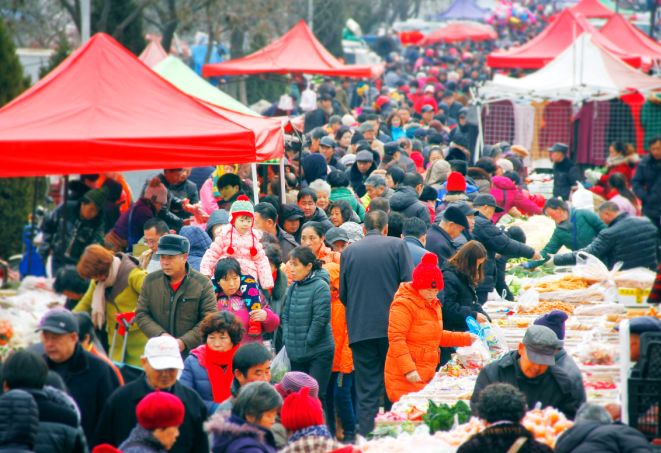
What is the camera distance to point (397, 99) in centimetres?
3391

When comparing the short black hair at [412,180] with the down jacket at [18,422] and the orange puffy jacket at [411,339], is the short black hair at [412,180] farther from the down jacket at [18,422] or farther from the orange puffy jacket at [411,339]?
the down jacket at [18,422]

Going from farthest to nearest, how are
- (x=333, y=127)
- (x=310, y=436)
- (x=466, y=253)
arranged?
(x=333, y=127) < (x=466, y=253) < (x=310, y=436)

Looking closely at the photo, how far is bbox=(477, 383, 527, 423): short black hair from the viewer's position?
6.32 m

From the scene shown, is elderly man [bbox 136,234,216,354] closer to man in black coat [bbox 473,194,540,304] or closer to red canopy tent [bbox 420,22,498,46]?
man in black coat [bbox 473,194,540,304]

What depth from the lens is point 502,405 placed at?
→ 6328mm

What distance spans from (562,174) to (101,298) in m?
11.8

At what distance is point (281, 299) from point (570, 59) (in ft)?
50.2

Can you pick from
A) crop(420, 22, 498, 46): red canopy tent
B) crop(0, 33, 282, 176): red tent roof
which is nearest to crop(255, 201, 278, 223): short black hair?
crop(0, 33, 282, 176): red tent roof

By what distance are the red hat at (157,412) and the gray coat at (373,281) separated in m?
3.96

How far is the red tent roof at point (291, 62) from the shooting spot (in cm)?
2738

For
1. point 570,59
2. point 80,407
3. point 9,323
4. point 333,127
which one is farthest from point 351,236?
point 570,59

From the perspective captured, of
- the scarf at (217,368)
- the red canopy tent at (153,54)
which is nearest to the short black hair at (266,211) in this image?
the scarf at (217,368)

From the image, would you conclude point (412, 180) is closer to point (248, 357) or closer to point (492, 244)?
point (492, 244)

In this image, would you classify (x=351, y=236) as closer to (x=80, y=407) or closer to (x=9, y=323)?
(x=9, y=323)
